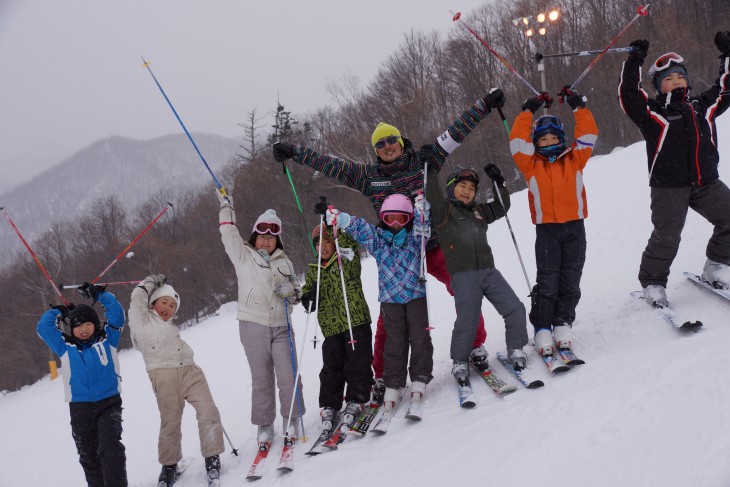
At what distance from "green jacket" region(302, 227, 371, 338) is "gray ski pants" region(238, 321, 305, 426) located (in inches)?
18.0

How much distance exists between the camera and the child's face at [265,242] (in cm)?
447

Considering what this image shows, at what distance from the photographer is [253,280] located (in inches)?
168

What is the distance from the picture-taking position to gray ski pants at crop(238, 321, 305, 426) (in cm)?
411

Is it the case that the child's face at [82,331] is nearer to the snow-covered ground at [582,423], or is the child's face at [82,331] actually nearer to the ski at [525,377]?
the snow-covered ground at [582,423]

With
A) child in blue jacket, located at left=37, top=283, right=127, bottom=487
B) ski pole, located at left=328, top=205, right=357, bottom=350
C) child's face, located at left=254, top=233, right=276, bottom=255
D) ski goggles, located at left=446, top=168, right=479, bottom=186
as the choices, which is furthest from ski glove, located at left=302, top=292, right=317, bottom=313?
→ child in blue jacket, located at left=37, top=283, right=127, bottom=487

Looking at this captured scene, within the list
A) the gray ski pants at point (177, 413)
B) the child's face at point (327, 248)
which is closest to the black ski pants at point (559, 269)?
the child's face at point (327, 248)

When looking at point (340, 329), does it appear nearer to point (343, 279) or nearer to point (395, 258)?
point (343, 279)

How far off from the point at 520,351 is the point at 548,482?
148cm

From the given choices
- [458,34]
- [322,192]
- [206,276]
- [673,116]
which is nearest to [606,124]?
[458,34]

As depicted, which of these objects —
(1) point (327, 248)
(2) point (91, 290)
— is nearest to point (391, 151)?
(1) point (327, 248)

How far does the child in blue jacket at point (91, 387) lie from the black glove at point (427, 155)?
3276 millimetres

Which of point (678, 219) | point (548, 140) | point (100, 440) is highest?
point (548, 140)

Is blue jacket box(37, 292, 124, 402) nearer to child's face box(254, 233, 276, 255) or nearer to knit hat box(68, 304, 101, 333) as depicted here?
knit hat box(68, 304, 101, 333)

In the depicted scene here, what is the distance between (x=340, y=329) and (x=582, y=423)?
212 cm
